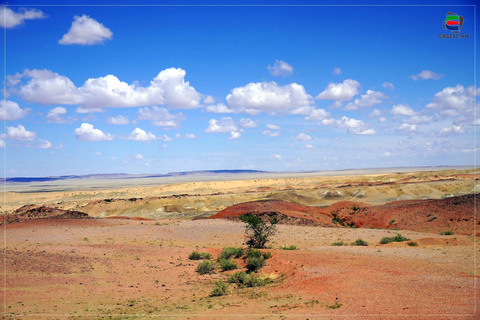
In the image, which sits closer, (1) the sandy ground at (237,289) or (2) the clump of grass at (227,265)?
(1) the sandy ground at (237,289)

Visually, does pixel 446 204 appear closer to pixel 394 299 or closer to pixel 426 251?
pixel 426 251

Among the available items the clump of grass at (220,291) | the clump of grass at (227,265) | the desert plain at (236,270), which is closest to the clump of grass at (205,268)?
the desert plain at (236,270)

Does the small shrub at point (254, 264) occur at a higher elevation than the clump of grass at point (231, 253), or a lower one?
higher

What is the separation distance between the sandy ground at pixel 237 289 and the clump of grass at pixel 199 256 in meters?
0.49

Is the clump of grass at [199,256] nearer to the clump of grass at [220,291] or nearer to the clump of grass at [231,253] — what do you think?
the clump of grass at [231,253]

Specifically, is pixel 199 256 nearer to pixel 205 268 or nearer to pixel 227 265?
pixel 227 265

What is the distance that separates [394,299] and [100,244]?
19825mm

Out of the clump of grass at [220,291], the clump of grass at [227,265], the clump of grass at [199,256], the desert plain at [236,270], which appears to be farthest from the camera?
the clump of grass at [199,256]

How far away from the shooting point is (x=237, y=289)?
1580cm

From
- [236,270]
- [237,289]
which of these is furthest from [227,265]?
[237,289]

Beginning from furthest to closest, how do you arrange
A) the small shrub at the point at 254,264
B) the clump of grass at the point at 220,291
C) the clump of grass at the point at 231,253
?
the clump of grass at the point at 231,253 < the small shrub at the point at 254,264 < the clump of grass at the point at 220,291

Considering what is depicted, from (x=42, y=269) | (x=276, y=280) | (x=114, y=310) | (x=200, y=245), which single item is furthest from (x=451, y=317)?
(x=200, y=245)

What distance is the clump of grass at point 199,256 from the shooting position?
22562 millimetres

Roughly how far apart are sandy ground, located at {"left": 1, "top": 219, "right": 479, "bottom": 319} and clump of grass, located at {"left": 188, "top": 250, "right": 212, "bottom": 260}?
1.59ft
